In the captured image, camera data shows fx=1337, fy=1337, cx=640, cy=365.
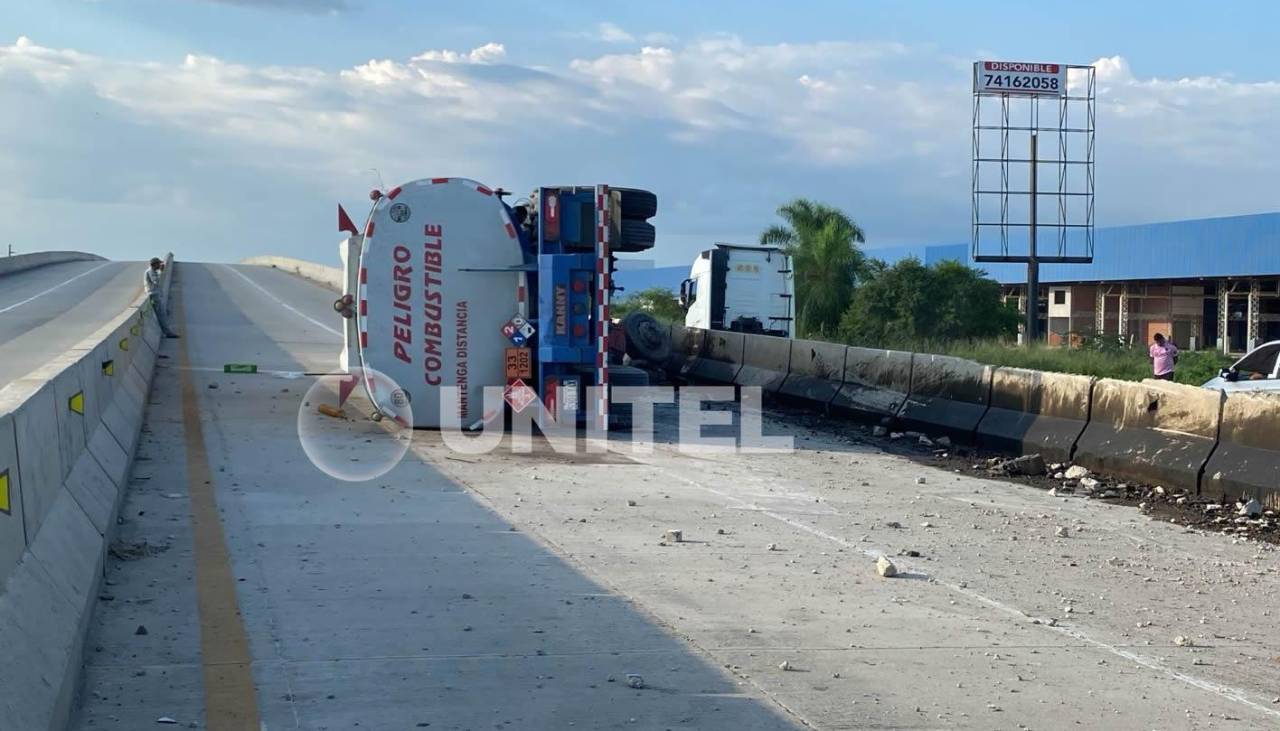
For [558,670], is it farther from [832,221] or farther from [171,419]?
[832,221]

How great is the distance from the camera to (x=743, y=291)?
3334cm

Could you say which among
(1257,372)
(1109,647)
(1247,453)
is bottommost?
(1109,647)

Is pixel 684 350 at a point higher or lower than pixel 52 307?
lower

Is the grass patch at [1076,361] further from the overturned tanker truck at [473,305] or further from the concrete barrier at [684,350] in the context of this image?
the overturned tanker truck at [473,305]

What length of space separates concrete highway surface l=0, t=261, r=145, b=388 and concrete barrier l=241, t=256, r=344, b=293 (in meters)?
8.49

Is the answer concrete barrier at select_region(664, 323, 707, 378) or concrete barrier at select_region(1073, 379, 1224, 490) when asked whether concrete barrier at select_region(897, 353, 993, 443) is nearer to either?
concrete barrier at select_region(1073, 379, 1224, 490)

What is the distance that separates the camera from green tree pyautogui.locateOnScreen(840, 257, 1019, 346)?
4822 centimetres

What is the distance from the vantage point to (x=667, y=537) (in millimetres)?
9266

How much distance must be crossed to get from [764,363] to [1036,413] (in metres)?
6.46

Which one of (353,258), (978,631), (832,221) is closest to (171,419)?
(353,258)

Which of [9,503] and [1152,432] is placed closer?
[9,503]

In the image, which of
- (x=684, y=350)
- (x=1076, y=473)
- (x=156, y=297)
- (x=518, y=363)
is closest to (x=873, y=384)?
(x=1076, y=473)

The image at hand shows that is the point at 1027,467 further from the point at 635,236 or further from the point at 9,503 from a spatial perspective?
the point at 9,503

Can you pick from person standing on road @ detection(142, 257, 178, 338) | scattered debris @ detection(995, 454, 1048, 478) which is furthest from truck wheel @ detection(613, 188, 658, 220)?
person standing on road @ detection(142, 257, 178, 338)
